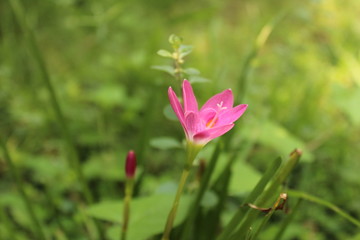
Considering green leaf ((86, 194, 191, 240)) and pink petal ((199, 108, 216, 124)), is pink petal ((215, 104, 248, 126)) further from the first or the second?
green leaf ((86, 194, 191, 240))

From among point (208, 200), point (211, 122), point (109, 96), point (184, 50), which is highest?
point (109, 96)

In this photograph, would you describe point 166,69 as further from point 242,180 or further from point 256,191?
point 242,180

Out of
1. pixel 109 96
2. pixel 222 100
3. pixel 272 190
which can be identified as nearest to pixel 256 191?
pixel 272 190

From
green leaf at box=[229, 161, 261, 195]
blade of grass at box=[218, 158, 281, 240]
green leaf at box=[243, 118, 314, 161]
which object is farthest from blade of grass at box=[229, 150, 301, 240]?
green leaf at box=[243, 118, 314, 161]

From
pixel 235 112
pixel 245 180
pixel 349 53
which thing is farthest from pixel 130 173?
pixel 349 53

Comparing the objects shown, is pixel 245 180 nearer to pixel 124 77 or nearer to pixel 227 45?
pixel 124 77

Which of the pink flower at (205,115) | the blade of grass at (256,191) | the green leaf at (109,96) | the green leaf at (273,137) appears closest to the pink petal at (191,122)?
the pink flower at (205,115)

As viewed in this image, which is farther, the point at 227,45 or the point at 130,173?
the point at 227,45
